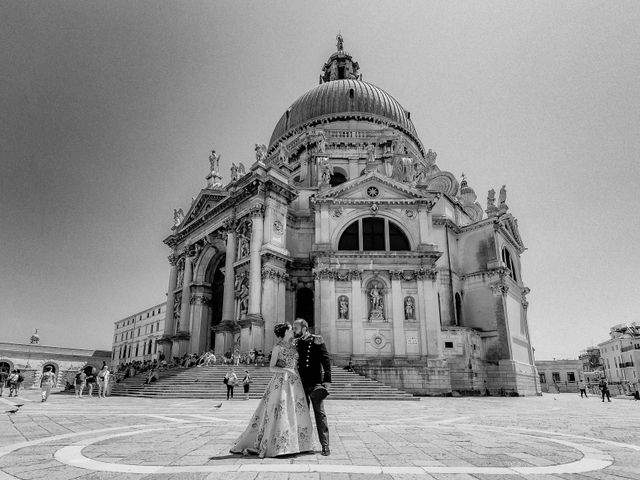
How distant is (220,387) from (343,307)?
1090 centimetres

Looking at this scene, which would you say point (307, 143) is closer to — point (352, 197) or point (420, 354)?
point (352, 197)

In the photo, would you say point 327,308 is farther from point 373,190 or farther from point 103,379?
point 103,379

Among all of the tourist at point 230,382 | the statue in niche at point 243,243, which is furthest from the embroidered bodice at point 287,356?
the statue in niche at point 243,243

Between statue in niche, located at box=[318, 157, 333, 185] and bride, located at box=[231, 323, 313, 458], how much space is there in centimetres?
2877

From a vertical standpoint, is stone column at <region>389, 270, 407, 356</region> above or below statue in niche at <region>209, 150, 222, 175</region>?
below

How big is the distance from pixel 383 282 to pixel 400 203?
6.28 m

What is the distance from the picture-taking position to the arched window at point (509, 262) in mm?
38772

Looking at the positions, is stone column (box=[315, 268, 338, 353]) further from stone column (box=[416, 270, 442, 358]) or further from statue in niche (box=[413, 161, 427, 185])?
statue in niche (box=[413, 161, 427, 185])

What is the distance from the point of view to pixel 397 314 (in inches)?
1214

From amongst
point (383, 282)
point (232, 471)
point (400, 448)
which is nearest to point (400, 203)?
point (383, 282)

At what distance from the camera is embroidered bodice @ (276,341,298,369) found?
6.52 metres

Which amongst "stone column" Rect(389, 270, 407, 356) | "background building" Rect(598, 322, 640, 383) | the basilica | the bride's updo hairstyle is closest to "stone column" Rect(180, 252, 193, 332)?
the basilica

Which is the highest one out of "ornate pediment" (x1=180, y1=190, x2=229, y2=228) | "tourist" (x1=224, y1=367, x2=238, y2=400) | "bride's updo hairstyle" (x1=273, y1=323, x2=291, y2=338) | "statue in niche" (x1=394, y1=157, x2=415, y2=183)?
"statue in niche" (x1=394, y1=157, x2=415, y2=183)

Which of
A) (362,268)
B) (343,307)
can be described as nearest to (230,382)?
(343,307)
